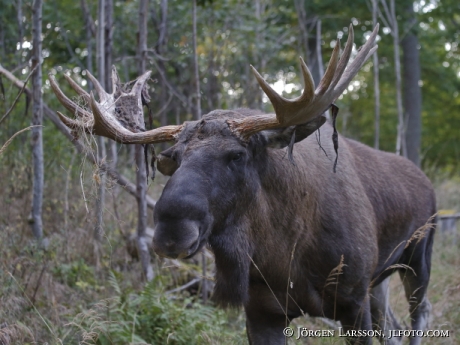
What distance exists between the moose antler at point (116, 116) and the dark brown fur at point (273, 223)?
0.29 meters

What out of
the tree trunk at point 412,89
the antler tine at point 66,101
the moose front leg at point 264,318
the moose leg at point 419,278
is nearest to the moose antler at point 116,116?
the antler tine at point 66,101

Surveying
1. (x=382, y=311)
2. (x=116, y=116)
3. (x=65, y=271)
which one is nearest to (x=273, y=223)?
(x=116, y=116)

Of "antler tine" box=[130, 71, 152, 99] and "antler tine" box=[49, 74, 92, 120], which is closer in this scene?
"antler tine" box=[49, 74, 92, 120]

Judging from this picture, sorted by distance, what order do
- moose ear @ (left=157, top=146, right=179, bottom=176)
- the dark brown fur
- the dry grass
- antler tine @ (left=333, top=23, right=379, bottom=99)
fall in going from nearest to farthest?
the dark brown fur
antler tine @ (left=333, top=23, right=379, bottom=99)
moose ear @ (left=157, top=146, right=179, bottom=176)
the dry grass

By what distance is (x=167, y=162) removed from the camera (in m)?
4.54

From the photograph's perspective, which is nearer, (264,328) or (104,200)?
(264,328)

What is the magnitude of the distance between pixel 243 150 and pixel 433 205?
11.4ft

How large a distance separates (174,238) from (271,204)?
1.12 metres

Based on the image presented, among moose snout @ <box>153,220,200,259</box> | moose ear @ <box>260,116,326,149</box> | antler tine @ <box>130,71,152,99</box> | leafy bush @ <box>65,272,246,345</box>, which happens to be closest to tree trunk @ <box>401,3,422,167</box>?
leafy bush @ <box>65,272,246,345</box>

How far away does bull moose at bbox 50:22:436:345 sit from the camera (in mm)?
3939

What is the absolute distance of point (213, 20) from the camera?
14195mm

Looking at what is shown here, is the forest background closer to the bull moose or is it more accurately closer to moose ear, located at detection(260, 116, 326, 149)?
the bull moose

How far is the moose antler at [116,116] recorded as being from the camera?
15.1ft

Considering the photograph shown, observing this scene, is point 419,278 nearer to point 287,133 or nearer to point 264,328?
point 264,328
